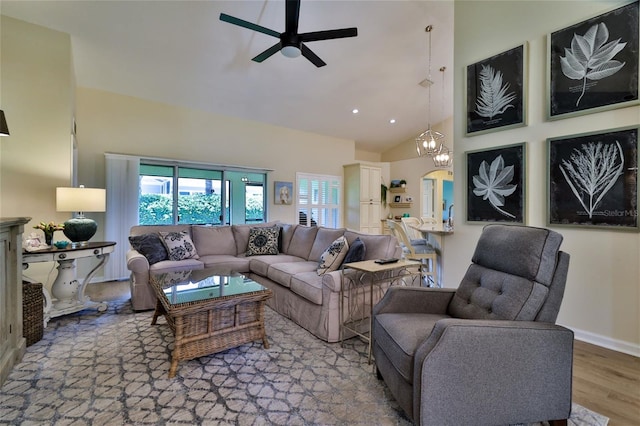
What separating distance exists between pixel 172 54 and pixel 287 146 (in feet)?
9.97

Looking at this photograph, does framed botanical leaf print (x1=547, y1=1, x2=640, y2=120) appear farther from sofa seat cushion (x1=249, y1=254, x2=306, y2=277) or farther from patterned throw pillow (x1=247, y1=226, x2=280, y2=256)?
patterned throw pillow (x1=247, y1=226, x2=280, y2=256)

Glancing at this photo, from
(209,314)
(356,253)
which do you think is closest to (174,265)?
(209,314)

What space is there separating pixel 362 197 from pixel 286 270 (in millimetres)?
4466

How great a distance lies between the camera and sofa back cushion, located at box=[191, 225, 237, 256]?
420cm

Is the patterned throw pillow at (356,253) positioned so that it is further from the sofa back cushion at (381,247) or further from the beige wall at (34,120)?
the beige wall at (34,120)

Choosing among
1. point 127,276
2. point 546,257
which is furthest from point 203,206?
point 546,257

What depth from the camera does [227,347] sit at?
2.26 meters

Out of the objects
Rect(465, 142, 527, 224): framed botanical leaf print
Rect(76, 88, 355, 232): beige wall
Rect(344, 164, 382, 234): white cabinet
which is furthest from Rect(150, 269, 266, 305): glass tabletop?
Rect(344, 164, 382, 234): white cabinet

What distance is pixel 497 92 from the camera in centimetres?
298

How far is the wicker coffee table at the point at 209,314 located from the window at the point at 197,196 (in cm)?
290

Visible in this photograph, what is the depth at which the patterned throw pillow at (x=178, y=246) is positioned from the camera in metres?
3.66

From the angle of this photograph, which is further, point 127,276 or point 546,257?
point 127,276

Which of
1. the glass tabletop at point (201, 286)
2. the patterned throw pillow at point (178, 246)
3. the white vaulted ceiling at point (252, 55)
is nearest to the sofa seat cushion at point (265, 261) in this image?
the glass tabletop at point (201, 286)

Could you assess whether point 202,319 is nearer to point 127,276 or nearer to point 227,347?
point 227,347
